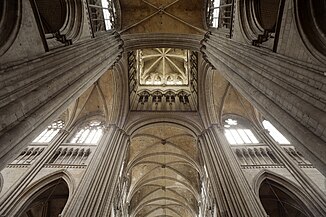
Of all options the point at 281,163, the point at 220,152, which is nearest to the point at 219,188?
the point at 220,152

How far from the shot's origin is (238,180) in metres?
10.2

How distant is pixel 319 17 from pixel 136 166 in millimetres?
17194

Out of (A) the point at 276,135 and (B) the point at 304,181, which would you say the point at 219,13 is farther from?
(B) the point at 304,181

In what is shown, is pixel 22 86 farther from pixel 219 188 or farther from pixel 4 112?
pixel 219 188

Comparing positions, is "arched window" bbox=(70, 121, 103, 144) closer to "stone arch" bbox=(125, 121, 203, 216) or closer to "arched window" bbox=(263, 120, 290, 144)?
"stone arch" bbox=(125, 121, 203, 216)

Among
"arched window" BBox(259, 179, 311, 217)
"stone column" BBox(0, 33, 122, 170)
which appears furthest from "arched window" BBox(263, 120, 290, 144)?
"stone column" BBox(0, 33, 122, 170)

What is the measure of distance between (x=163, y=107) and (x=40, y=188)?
10.1m

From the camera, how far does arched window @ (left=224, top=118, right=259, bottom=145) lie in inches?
564

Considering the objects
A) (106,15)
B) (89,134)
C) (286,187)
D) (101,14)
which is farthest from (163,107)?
(286,187)

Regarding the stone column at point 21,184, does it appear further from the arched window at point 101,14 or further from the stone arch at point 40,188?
the arched window at point 101,14

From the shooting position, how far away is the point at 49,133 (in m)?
14.6

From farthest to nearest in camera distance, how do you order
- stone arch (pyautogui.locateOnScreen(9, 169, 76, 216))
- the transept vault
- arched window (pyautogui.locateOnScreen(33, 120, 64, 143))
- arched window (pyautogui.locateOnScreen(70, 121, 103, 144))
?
arched window (pyautogui.locateOnScreen(70, 121, 103, 144)), arched window (pyautogui.locateOnScreen(33, 120, 64, 143)), stone arch (pyautogui.locateOnScreen(9, 169, 76, 216)), the transept vault

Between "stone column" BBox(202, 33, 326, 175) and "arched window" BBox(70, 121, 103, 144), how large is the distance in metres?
10.1

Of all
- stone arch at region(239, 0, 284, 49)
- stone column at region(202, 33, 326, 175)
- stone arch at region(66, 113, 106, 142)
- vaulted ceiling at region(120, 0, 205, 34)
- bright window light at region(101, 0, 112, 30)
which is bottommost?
stone column at region(202, 33, 326, 175)
